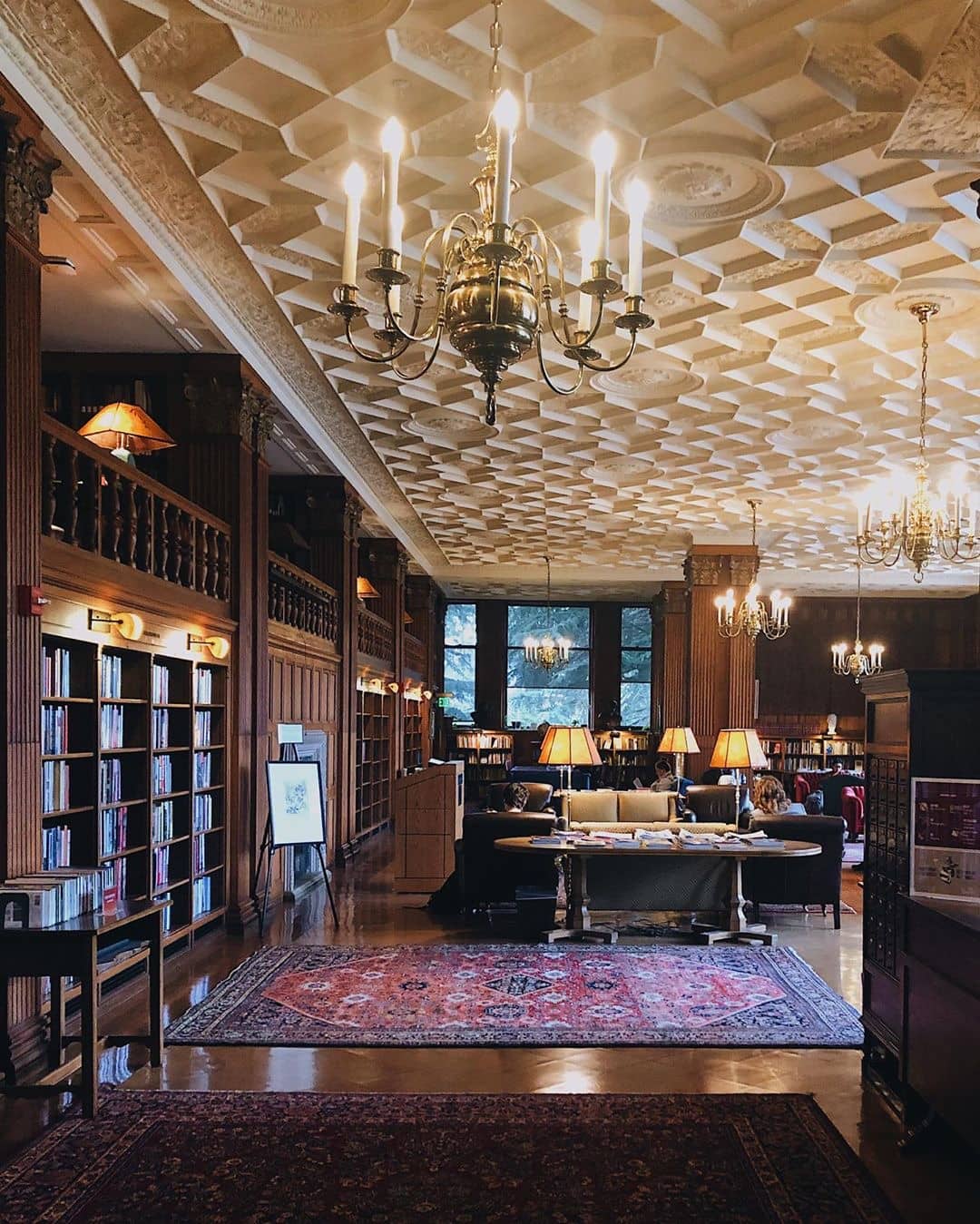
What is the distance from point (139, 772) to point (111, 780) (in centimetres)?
42

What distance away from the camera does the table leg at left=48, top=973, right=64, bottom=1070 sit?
15.9 ft

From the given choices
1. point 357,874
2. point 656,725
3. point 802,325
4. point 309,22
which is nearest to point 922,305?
point 802,325

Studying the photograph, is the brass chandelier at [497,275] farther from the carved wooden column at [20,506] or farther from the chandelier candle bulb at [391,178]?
the carved wooden column at [20,506]

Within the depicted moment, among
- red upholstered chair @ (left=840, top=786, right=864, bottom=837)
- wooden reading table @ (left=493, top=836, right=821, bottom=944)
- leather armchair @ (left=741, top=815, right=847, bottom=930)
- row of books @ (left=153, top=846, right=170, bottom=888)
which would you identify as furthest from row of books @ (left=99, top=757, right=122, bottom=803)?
red upholstered chair @ (left=840, top=786, right=864, bottom=837)

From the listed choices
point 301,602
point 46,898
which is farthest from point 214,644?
point 46,898

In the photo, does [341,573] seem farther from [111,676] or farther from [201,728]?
[111,676]

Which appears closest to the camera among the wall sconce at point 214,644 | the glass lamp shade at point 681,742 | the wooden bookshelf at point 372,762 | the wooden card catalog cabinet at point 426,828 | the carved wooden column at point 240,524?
the wall sconce at point 214,644

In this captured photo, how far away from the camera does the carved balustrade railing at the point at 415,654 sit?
1919 cm

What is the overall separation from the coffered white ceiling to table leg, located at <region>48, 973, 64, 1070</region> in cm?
383

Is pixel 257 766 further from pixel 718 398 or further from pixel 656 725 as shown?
pixel 656 725

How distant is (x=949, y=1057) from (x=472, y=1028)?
8.41ft

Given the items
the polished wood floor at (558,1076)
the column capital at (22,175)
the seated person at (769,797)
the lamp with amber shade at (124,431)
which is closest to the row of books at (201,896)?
the polished wood floor at (558,1076)

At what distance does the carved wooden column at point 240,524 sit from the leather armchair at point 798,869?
4.04 metres

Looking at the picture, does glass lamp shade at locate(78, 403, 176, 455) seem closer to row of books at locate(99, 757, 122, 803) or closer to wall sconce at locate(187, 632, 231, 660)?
wall sconce at locate(187, 632, 231, 660)
